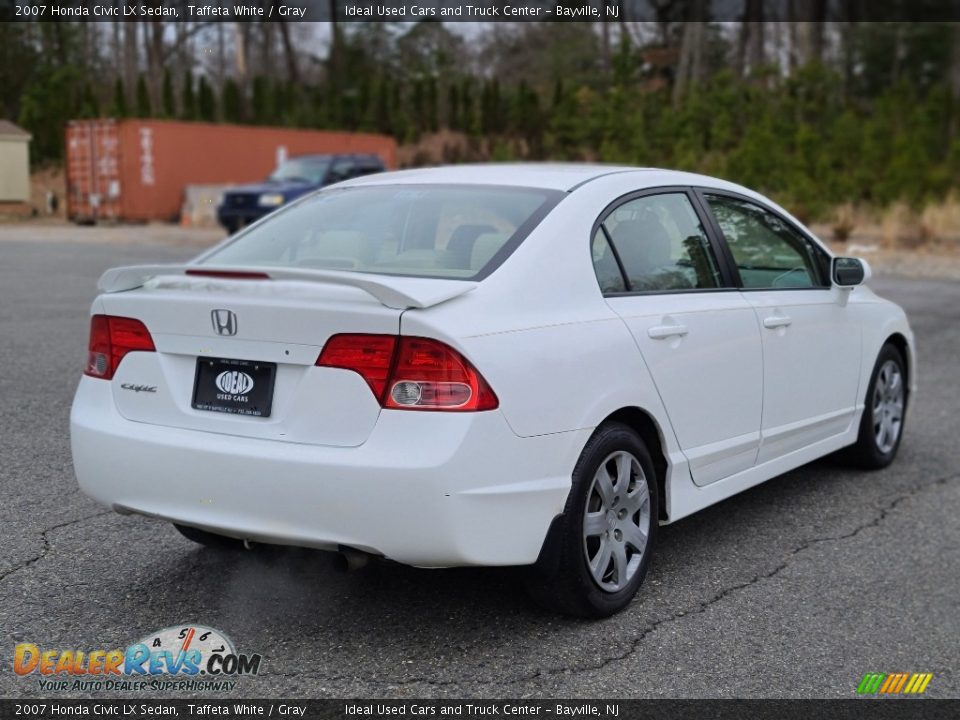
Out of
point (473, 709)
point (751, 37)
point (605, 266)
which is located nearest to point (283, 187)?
point (605, 266)

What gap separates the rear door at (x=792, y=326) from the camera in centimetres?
517

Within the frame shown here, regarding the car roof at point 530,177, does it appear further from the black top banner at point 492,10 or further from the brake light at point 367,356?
the black top banner at point 492,10

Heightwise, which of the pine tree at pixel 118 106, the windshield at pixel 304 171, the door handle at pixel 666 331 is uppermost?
the pine tree at pixel 118 106

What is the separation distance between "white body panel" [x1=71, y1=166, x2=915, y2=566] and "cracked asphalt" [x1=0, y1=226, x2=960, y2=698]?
1.23 ft

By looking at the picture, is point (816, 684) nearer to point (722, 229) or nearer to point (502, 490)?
point (502, 490)

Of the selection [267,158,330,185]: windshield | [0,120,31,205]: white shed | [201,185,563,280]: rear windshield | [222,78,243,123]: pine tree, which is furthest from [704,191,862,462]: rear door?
[222,78,243,123]: pine tree

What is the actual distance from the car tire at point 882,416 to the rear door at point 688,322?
150 centimetres

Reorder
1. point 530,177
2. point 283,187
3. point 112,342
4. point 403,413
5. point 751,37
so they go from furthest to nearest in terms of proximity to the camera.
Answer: point 751,37, point 283,187, point 530,177, point 112,342, point 403,413

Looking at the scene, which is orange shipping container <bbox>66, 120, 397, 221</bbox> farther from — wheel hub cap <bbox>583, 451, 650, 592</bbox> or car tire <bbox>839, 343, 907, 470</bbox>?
wheel hub cap <bbox>583, 451, 650, 592</bbox>

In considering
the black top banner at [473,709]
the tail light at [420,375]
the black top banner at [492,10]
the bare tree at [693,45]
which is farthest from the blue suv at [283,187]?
the bare tree at [693,45]

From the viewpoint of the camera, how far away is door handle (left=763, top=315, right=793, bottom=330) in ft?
16.7

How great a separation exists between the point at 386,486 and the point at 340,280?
0.66 m

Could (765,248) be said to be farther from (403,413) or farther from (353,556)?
(353,556)

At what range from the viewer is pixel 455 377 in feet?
11.7
